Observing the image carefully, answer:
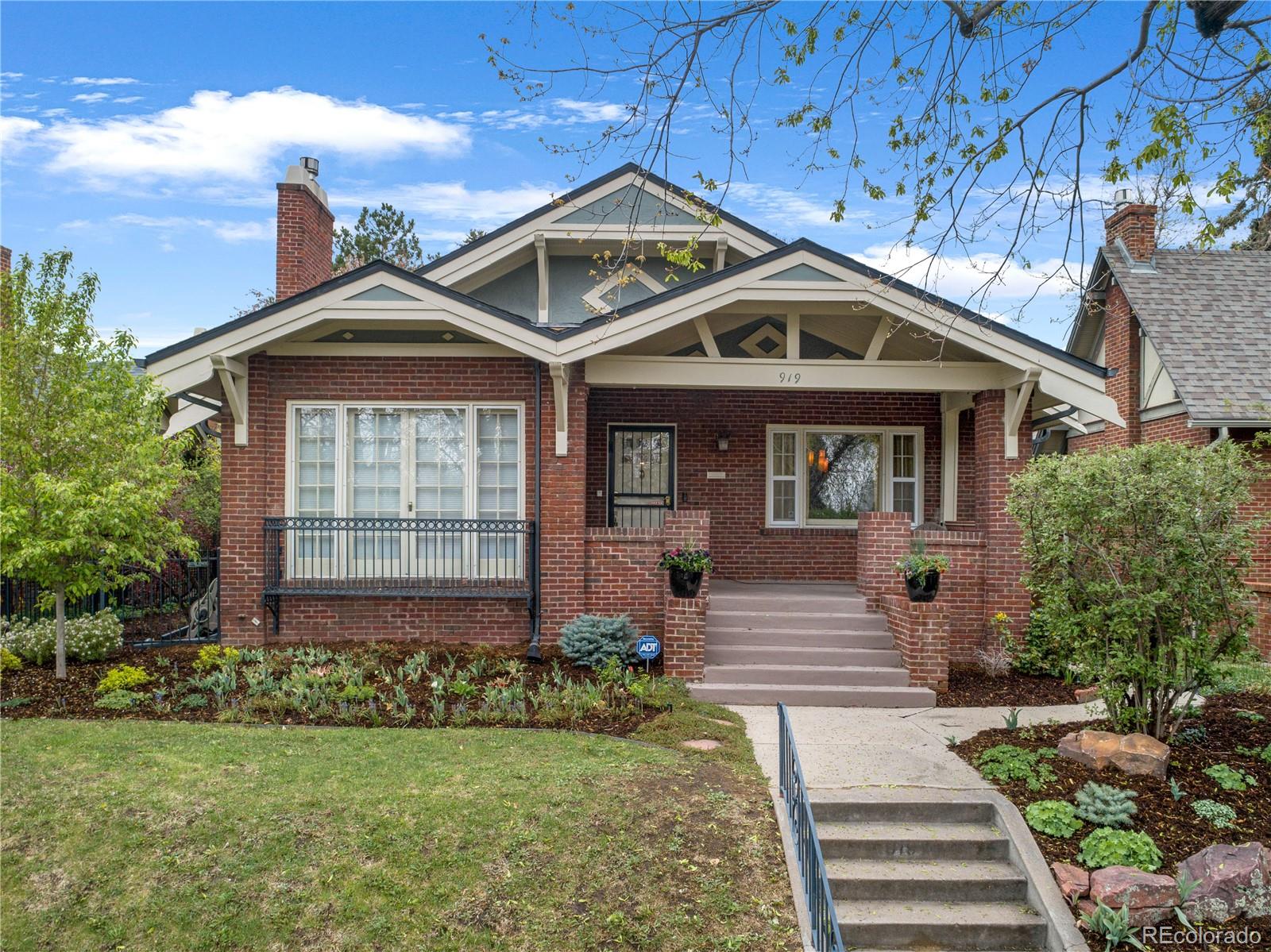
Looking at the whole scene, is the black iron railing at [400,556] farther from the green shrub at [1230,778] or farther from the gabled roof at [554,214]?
the green shrub at [1230,778]

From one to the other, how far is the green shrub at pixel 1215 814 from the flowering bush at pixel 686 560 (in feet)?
15.7

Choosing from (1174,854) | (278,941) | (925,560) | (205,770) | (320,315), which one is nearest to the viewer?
(278,941)

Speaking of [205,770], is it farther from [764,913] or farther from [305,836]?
[764,913]

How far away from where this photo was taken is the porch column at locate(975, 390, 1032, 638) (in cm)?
1097

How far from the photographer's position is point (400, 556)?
11.1m

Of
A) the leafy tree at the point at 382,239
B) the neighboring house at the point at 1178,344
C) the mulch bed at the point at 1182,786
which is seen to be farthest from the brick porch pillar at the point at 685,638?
the leafy tree at the point at 382,239

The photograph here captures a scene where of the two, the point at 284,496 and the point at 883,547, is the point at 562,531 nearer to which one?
the point at 284,496

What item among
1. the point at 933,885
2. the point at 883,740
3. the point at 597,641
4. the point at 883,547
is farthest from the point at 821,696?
the point at 933,885

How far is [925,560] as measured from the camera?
31.1ft

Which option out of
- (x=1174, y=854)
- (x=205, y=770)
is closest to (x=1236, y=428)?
(x=1174, y=854)

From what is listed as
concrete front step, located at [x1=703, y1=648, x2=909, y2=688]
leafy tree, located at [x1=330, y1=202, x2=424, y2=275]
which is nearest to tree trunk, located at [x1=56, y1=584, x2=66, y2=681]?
concrete front step, located at [x1=703, y1=648, x2=909, y2=688]

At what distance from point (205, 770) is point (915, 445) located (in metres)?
10.3

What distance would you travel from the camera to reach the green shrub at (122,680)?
8.79 meters

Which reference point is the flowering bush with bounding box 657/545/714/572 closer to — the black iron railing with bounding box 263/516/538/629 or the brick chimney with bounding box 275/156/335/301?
the black iron railing with bounding box 263/516/538/629
